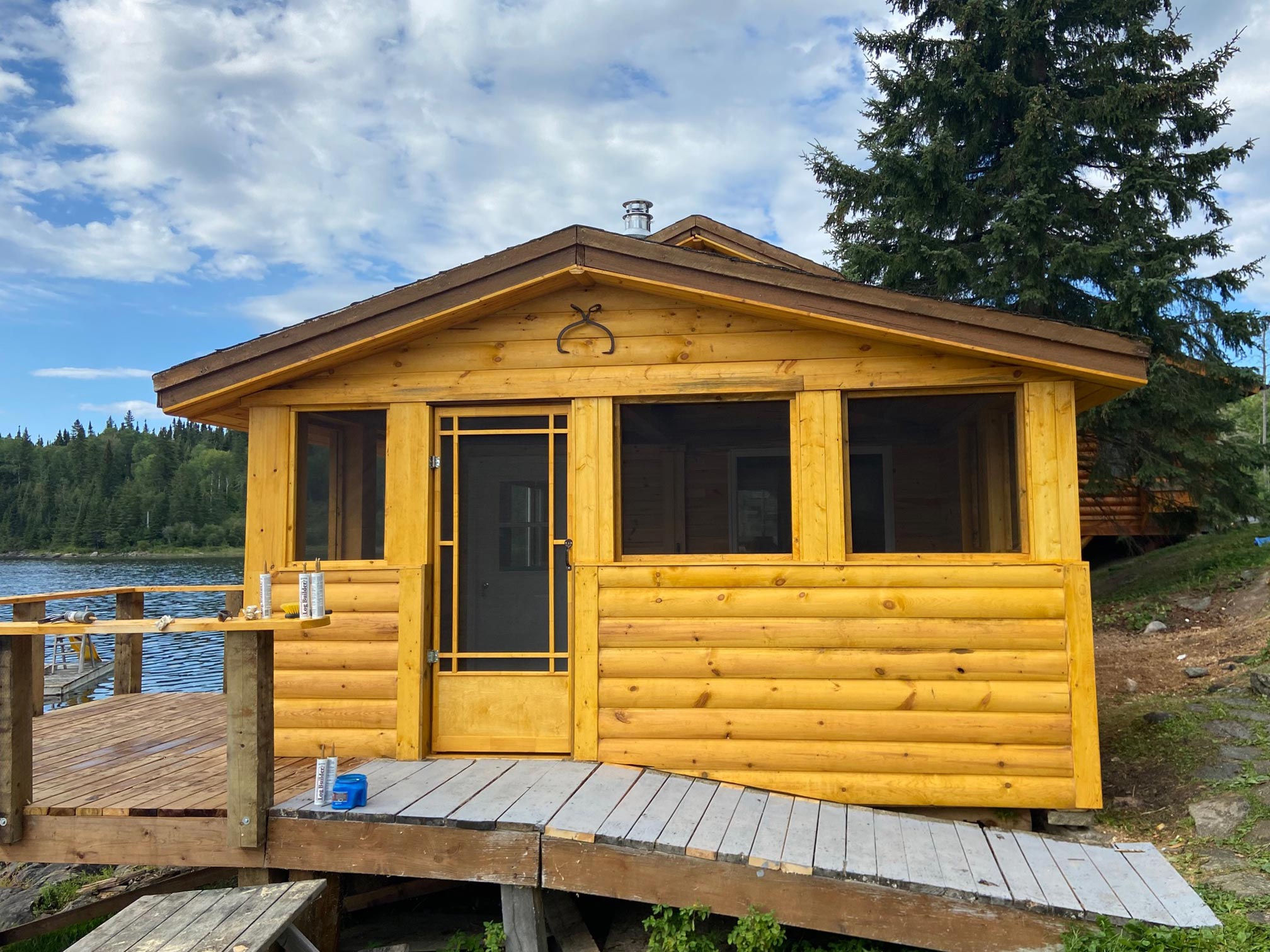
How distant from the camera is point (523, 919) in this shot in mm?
3885

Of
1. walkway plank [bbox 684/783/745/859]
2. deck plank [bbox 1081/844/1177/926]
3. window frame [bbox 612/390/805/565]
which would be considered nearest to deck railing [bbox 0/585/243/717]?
window frame [bbox 612/390/805/565]

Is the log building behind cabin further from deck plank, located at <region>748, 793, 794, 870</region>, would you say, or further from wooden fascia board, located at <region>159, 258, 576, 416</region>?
deck plank, located at <region>748, 793, 794, 870</region>

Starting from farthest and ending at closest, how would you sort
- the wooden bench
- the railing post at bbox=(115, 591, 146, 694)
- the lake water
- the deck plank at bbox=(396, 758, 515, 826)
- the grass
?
the lake water
the grass
the railing post at bbox=(115, 591, 146, 694)
the deck plank at bbox=(396, 758, 515, 826)
the wooden bench

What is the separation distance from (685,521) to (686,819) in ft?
5.82

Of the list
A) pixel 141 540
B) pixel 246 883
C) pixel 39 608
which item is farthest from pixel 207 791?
pixel 141 540

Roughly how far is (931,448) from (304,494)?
363cm

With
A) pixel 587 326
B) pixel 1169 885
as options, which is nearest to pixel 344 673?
pixel 587 326

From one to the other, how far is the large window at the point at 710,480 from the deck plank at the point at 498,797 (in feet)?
4.24

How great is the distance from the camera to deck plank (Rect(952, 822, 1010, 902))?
140 inches

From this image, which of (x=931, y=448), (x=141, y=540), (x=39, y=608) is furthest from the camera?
(x=141, y=540)

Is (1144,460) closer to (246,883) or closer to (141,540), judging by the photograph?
(246,883)

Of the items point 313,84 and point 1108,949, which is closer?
point 1108,949

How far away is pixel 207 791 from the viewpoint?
4273 mm

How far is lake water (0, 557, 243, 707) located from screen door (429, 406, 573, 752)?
1.91 m
